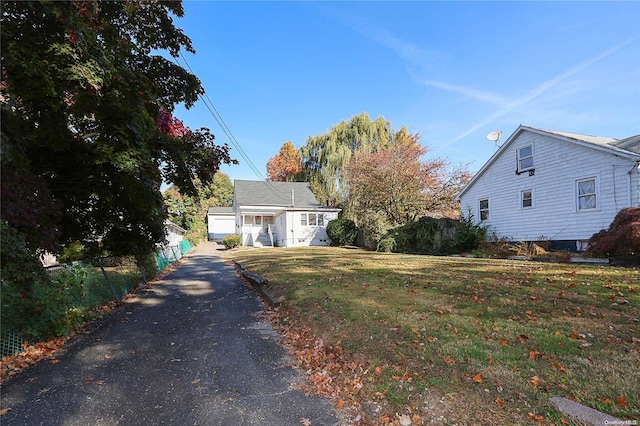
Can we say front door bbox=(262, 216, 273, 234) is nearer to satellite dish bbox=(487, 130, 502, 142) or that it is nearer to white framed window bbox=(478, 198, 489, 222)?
white framed window bbox=(478, 198, 489, 222)

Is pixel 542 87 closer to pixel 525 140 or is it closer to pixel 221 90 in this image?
pixel 525 140

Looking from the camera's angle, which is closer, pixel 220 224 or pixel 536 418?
pixel 536 418

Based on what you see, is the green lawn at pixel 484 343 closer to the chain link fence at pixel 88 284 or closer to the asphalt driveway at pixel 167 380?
the asphalt driveway at pixel 167 380

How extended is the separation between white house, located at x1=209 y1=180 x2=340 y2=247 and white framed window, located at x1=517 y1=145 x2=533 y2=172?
15.5 metres

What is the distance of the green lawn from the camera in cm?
261

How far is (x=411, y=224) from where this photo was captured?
18.4 metres

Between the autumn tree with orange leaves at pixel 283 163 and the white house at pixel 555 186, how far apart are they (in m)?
30.4

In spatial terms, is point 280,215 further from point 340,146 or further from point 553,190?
point 553,190

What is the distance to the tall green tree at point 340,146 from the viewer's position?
3189cm

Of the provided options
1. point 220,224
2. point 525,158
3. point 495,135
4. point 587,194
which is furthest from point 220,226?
point 587,194

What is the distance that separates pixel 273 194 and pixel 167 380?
98.1ft

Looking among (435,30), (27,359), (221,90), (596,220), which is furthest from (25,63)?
(596,220)

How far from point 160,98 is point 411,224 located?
1478 centimetres

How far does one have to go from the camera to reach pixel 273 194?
33062 millimetres
